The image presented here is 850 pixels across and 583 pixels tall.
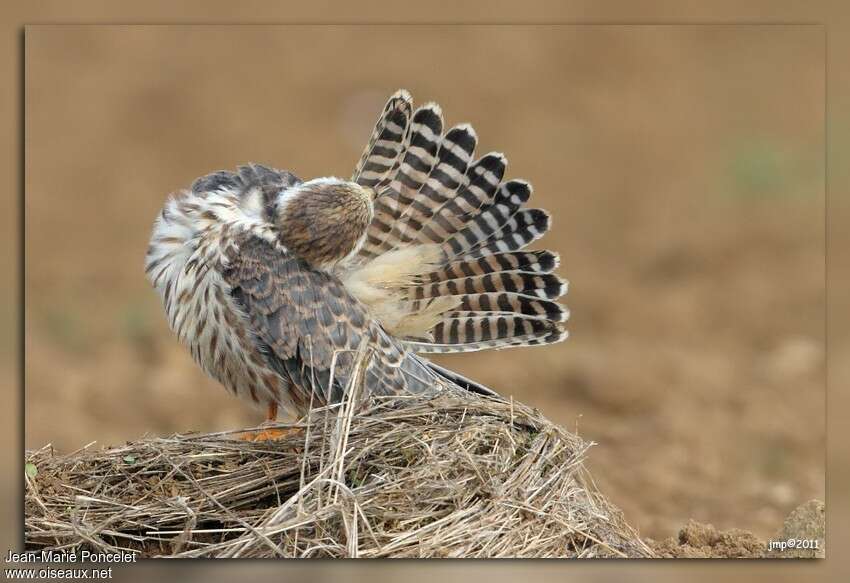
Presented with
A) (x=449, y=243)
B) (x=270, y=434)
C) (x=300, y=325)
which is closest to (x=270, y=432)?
(x=270, y=434)

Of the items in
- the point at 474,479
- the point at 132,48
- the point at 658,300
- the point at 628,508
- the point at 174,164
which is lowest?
the point at 628,508

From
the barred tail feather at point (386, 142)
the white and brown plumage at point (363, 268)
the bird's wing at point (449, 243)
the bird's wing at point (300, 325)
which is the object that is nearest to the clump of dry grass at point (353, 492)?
the bird's wing at point (300, 325)

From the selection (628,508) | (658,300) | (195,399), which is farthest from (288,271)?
(658,300)

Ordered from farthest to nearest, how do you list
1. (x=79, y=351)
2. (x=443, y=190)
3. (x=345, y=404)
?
1. (x=79, y=351)
2. (x=443, y=190)
3. (x=345, y=404)

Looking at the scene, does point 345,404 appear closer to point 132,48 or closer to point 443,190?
point 443,190

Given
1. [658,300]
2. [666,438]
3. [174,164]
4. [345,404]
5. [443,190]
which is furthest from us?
[174,164]
